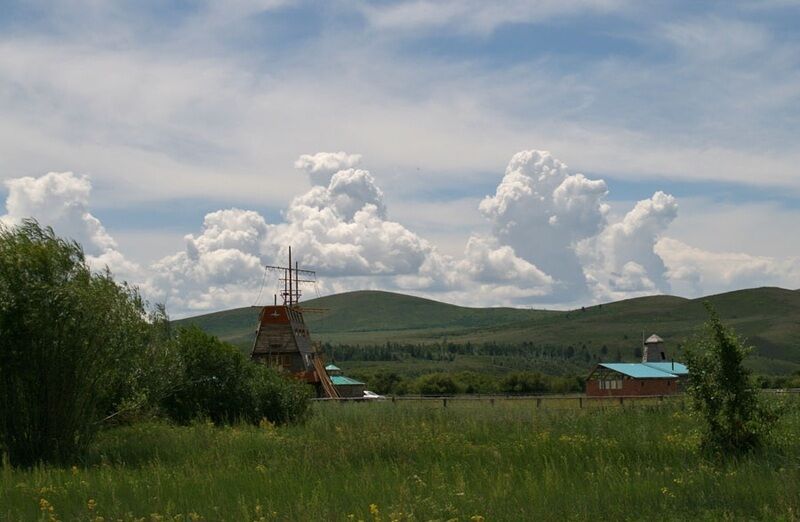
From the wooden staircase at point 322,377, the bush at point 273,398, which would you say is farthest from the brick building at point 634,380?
the bush at point 273,398

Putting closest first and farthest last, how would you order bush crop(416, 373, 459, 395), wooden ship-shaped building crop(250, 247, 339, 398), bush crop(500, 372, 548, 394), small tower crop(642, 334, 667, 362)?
wooden ship-shaped building crop(250, 247, 339, 398) < small tower crop(642, 334, 667, 362) < bush crop(416, 373, 459, 395) < bush crop(500, 372, 548, 394)

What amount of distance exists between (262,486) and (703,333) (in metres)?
9.39

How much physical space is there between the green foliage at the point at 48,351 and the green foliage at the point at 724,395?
1280 cm

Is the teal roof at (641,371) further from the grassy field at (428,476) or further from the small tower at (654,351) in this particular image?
the grassy field at (428,476)

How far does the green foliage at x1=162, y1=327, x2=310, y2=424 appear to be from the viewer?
30438 millimetres

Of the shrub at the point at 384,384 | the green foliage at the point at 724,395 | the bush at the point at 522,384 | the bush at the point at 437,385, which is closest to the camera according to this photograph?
the green foliage at the point at 724,395

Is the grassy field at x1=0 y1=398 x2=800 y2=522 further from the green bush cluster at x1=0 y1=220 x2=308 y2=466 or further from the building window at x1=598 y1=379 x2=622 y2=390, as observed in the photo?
the building window at x1=598 y1=379 x2=622 y2=390

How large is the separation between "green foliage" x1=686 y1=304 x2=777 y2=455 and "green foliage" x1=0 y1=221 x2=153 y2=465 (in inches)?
504

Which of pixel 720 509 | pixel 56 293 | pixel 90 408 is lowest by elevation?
pixel 720 509

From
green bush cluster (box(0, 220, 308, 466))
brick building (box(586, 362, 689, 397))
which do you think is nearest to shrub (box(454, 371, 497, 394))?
brick building (box(586, 362, 689, 397))

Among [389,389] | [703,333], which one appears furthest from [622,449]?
[389,389]

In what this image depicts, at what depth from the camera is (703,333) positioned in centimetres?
1786

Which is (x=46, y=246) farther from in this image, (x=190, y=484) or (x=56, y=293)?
(x=190, y=484)

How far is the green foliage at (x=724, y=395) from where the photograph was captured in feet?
54.7
